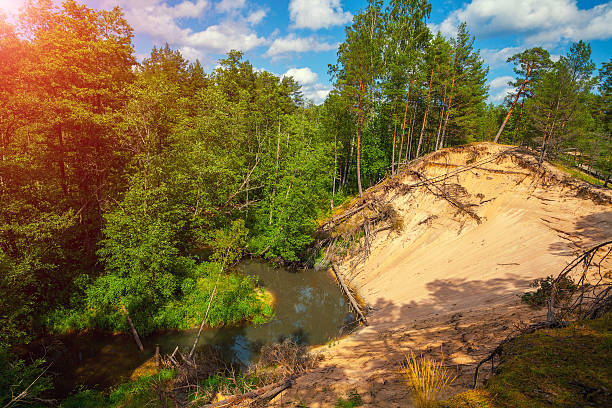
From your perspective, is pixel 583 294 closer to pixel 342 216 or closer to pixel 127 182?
pixel 342 216

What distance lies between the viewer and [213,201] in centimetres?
1916

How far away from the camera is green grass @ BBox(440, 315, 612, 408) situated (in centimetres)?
187

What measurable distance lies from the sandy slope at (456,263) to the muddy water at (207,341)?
8.17 ft

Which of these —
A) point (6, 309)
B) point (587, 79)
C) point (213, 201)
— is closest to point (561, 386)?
point (6, 309)

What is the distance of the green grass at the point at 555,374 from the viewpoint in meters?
1.87

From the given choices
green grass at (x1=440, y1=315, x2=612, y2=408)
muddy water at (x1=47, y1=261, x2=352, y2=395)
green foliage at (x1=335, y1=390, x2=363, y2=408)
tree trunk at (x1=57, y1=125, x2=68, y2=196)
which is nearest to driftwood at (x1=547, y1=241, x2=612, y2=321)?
green grass at (x1=440, y1=315, x2=612, y2=408)

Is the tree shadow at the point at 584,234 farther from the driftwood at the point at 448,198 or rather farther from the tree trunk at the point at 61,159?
the tree trunk at the point at 61,159

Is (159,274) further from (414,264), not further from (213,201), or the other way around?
(414,264)

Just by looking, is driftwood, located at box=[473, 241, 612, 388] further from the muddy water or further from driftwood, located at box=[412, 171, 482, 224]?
driftwood, located at box=[412, 171, 482, 224]

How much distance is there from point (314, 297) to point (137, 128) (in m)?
14.1

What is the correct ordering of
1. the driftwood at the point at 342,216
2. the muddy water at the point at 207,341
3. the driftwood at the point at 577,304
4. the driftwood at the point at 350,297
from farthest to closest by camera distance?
the driftwood at the point at 342,216
the driftwood at the point at 350,297
the muddy water at the point at 207,341
the driftwood at the point at 577,304

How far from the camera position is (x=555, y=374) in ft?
7.00

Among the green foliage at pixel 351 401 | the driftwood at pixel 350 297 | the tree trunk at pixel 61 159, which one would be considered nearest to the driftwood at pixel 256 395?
the green foliage at pixel 351 401

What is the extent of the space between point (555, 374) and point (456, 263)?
14.8 meters
